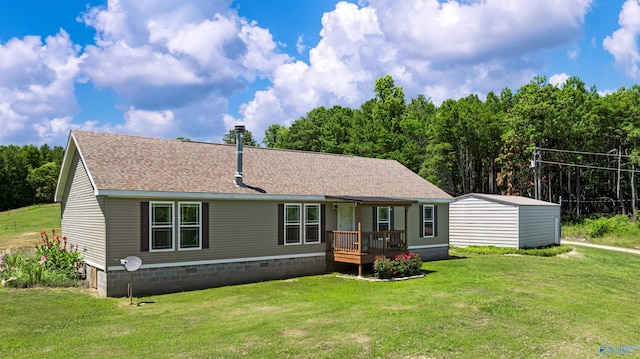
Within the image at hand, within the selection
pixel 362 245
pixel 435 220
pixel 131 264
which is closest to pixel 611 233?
pixel 435 220

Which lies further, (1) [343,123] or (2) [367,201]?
(1) [343,123]

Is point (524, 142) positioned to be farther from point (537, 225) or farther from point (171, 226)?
point (171, 226)

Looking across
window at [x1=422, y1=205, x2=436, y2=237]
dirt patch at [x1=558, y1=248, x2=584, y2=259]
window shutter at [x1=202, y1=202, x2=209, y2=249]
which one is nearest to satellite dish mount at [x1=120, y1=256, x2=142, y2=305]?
window shutter at [x1=202, y1=202, x2=209, y2=249]

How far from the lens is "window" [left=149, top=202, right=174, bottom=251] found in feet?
43.9

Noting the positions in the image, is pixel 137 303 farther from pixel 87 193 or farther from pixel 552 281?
pixel 552 281

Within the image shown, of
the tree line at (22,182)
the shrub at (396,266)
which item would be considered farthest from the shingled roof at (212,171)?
the tree line at (22,182)

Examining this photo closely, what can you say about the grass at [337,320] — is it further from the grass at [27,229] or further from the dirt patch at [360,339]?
the grass at [27,229]

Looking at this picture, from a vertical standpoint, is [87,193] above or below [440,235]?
above

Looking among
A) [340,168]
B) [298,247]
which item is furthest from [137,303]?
[340,168]

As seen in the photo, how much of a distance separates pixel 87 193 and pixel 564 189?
48635 mm

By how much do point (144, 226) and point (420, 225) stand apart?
11.8 m

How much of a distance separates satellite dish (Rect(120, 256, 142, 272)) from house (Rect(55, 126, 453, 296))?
2.09ft

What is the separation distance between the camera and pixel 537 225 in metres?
26.2

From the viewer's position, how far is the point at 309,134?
182 ft
